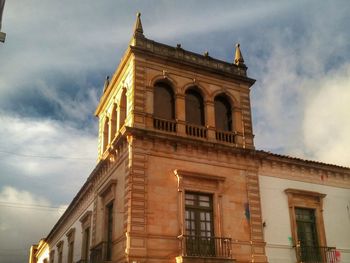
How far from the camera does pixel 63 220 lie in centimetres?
3531

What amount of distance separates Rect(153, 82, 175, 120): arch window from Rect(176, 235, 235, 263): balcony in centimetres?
552

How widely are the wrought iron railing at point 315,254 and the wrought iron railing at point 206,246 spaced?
384cm

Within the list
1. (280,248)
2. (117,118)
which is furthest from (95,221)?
(280,248)

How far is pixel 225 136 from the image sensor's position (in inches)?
875

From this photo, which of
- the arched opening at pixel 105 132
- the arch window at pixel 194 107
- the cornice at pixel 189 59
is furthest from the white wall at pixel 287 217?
the arched opening at pixel 105 132

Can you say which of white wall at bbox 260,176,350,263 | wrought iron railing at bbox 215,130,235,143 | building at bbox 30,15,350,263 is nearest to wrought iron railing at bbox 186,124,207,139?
building at bbox 30,15,350,263

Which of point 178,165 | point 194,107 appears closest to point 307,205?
Answer: point 178,165

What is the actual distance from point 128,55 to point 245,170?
24.4 feet

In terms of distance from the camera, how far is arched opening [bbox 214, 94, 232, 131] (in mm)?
22844

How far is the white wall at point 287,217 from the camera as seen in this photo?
21.0 meters

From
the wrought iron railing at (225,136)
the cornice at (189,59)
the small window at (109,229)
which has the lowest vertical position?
the small window at (109,229)

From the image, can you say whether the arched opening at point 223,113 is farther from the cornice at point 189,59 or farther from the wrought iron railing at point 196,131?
the cornice at point 189,59

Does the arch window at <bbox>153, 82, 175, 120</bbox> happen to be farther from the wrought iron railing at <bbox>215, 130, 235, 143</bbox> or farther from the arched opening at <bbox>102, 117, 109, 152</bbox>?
the arched opening at <bbox>102, 117, 109, 152</bbox>

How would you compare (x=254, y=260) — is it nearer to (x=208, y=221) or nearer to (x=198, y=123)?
(x=208, y=221)
